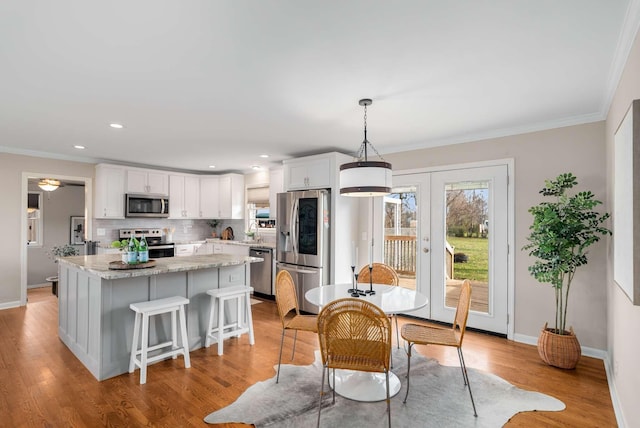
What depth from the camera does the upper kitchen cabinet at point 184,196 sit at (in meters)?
6.59

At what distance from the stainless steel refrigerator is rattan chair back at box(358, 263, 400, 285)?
1.13 metres

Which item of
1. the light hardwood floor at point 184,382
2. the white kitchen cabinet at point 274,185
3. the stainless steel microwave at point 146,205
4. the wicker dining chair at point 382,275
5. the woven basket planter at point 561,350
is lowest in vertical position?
the light hardwood floor at point 184,382

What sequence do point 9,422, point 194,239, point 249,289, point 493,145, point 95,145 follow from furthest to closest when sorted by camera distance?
point 194,239, point 95,145, point 493,145, point 249,289, point 9,422

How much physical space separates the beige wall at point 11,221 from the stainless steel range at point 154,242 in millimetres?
1480

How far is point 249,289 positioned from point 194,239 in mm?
4216

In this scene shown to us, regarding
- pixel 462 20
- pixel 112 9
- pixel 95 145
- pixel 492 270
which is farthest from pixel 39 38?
pixel 492 270

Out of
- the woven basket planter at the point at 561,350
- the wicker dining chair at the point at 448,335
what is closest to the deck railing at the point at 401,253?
the woven basket planter at the point at 561,350

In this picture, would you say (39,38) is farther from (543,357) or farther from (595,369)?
(595,369)

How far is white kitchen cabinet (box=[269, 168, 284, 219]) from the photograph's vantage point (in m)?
5.91

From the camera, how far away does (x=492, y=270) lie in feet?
12.9

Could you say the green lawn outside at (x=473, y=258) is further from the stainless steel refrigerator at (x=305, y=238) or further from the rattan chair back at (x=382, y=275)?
the stainless steel refrigerator at (x=305, y=238)

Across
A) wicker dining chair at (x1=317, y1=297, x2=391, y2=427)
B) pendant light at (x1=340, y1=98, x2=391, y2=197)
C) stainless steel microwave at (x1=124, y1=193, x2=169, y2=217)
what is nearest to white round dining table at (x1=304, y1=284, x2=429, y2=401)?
wicker dining chair at (x1=317, y1=297, x2=391, y2=427)

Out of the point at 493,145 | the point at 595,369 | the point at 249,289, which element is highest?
the point at 493,145

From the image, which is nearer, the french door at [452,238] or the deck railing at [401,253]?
the french door at [452,238]
